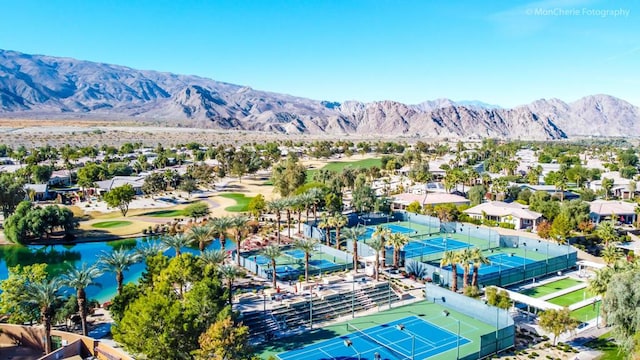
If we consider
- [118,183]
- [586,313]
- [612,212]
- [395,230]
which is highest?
[118,183]

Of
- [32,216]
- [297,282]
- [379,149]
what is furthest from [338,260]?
[379,149]

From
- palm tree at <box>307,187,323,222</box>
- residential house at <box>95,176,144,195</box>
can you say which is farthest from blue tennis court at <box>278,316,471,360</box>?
residential house at <box>95,176,144,195</box>

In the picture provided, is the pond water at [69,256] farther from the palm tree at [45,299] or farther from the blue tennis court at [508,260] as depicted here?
the blue tennis court at [508,260]

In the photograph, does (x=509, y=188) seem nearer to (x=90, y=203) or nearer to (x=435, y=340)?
(x=435, y=340)

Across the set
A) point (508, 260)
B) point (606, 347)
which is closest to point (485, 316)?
point (606, 347)

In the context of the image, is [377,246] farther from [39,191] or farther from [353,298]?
[39,191]

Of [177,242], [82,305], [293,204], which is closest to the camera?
[82,305]
